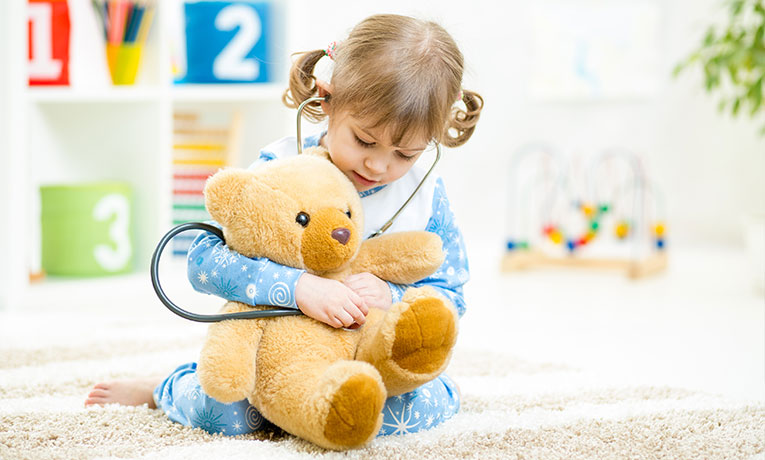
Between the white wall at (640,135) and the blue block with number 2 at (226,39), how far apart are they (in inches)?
53.4

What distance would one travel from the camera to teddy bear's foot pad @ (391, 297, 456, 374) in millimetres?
789

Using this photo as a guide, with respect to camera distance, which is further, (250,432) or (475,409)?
(475,409)

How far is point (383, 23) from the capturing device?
947 mm

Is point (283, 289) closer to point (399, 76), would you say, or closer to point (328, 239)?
point (328, 239)

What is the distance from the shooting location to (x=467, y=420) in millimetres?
993

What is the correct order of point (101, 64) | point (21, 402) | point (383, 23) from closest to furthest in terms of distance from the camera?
point (383, 23) < point (21, 402) < point (101, 64)

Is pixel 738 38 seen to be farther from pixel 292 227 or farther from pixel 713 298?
pixel 292 227

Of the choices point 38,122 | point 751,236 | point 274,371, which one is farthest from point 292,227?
point 751,236

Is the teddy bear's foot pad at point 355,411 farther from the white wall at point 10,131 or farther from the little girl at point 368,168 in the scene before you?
the white wall at point 10,131

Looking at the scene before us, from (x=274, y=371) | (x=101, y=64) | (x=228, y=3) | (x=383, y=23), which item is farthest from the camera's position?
(x=228, y=3)

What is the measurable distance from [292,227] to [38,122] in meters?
1.52

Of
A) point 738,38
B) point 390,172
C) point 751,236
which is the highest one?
point 738,38

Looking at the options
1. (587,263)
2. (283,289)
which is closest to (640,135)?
(587,263)

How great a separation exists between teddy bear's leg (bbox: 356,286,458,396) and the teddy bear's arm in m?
0.10
